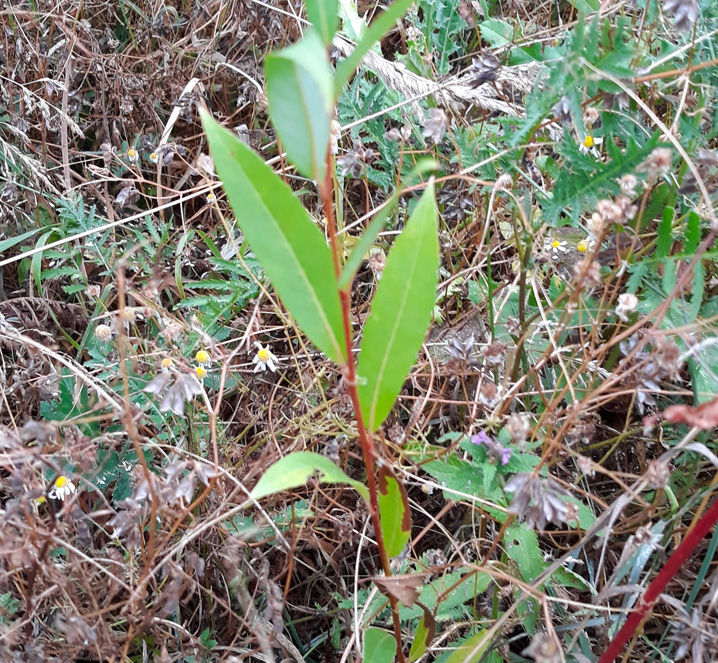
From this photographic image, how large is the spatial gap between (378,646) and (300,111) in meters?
0.80

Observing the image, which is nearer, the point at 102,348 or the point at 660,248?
the point at 660,248

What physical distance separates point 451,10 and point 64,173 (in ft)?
3.74

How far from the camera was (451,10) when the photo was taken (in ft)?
5.23

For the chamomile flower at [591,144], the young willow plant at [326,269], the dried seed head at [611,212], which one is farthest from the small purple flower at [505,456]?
the chamomile flower at [591,144]

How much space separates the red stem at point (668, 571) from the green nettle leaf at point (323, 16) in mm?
689

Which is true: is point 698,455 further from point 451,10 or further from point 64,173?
point 64,173

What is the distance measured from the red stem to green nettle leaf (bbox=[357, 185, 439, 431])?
0.41 meters

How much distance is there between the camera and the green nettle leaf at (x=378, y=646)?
0.97 metres

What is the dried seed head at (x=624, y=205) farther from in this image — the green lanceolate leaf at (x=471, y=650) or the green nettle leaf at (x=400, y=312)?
the green lanceolate leaf at (x=471, y=650)

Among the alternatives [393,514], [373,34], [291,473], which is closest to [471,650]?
[393,514]

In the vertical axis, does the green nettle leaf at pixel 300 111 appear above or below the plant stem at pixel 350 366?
above

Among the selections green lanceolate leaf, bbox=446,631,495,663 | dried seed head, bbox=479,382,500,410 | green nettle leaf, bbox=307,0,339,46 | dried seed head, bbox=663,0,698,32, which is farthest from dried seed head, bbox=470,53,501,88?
green lanceolate leaf, bbox=446,631,495,663

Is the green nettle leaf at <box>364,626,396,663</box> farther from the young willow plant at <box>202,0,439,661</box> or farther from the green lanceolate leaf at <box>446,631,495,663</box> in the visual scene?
the young willow plant at <box>202,0,439,661</box>

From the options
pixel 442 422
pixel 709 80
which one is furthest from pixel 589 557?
pixel 709 80
